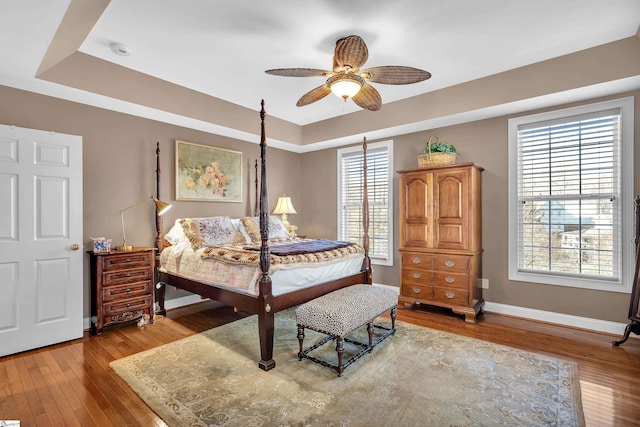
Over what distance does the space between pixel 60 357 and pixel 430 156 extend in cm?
436

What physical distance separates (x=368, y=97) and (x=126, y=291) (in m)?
3.23

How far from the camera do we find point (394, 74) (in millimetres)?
2631

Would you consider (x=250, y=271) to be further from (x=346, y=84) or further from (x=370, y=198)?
(x=370, y=198)

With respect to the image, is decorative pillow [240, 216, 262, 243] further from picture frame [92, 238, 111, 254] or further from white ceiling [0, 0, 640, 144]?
white ceiling [0, 0, 640, 144]

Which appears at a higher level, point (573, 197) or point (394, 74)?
point (394, 74)

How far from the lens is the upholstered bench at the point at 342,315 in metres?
2.52

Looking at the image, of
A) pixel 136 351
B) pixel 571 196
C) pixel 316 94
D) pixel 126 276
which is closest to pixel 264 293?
pixel 136 351

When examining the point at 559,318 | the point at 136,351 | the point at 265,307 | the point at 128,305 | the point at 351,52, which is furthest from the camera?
the point at 559,318

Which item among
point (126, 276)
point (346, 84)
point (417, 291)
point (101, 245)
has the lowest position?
point (417, 291)

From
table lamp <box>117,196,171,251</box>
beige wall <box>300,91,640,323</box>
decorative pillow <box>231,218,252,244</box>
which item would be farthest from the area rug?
decorative pillow <box>231,218,252,244</box>

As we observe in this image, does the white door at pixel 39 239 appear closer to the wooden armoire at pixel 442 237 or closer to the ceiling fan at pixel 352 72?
the ceiling fan at pixel 352 72

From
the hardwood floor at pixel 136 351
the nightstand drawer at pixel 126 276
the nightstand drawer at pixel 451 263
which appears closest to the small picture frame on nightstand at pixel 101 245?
the nightstand drawer at pixel 126 276

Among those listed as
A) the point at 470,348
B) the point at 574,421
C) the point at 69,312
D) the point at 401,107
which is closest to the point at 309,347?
the point at 470,348

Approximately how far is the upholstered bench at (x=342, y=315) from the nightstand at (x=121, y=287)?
1.94 metres
